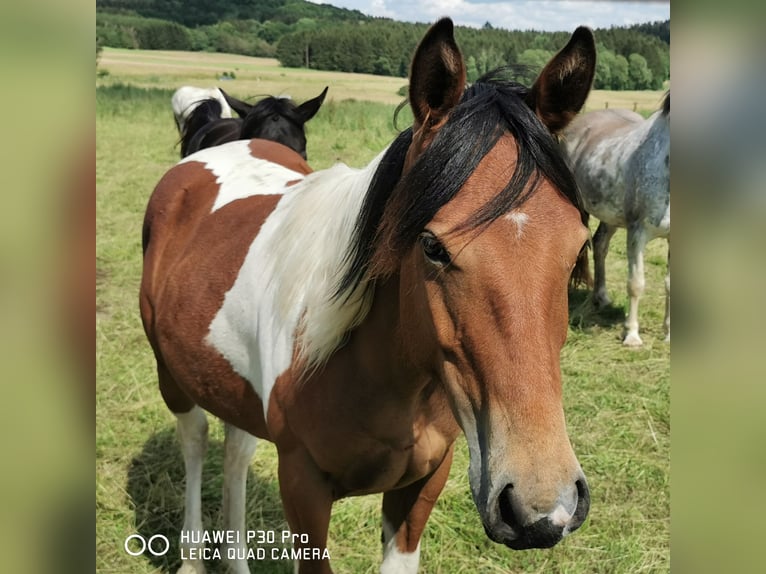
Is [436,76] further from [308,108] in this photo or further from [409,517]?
[308,108]

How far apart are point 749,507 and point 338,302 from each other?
99 cm

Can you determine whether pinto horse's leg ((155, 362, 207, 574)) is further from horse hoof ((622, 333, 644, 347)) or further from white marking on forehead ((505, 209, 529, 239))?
horse hoof ((622, 333, 644, 347))

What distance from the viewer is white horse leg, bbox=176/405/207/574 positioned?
8.94 ft

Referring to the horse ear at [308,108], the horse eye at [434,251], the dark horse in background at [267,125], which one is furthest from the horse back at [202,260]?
the horse ear at [308,108]

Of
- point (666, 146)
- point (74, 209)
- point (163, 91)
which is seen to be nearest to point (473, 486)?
point (74, 209)

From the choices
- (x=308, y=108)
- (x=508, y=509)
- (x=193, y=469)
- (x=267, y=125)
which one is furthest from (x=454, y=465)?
(x=308, y=108)

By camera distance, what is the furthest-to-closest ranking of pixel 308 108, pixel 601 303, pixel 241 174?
pixel 601 303 < pixel 308 108 < pixel 241 174

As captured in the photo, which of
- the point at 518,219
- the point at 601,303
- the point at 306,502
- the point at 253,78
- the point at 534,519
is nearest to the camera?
the point at 534,519

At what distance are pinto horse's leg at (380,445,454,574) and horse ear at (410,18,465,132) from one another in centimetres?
103

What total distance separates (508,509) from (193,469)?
6.85 feet

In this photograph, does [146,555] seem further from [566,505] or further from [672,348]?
[672,348]

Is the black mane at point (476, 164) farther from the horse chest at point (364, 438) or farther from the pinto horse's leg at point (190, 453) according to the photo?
the pinto horse's leg at point (190, 453)

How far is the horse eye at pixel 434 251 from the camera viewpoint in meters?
1.20

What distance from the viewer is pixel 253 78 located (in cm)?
1290
